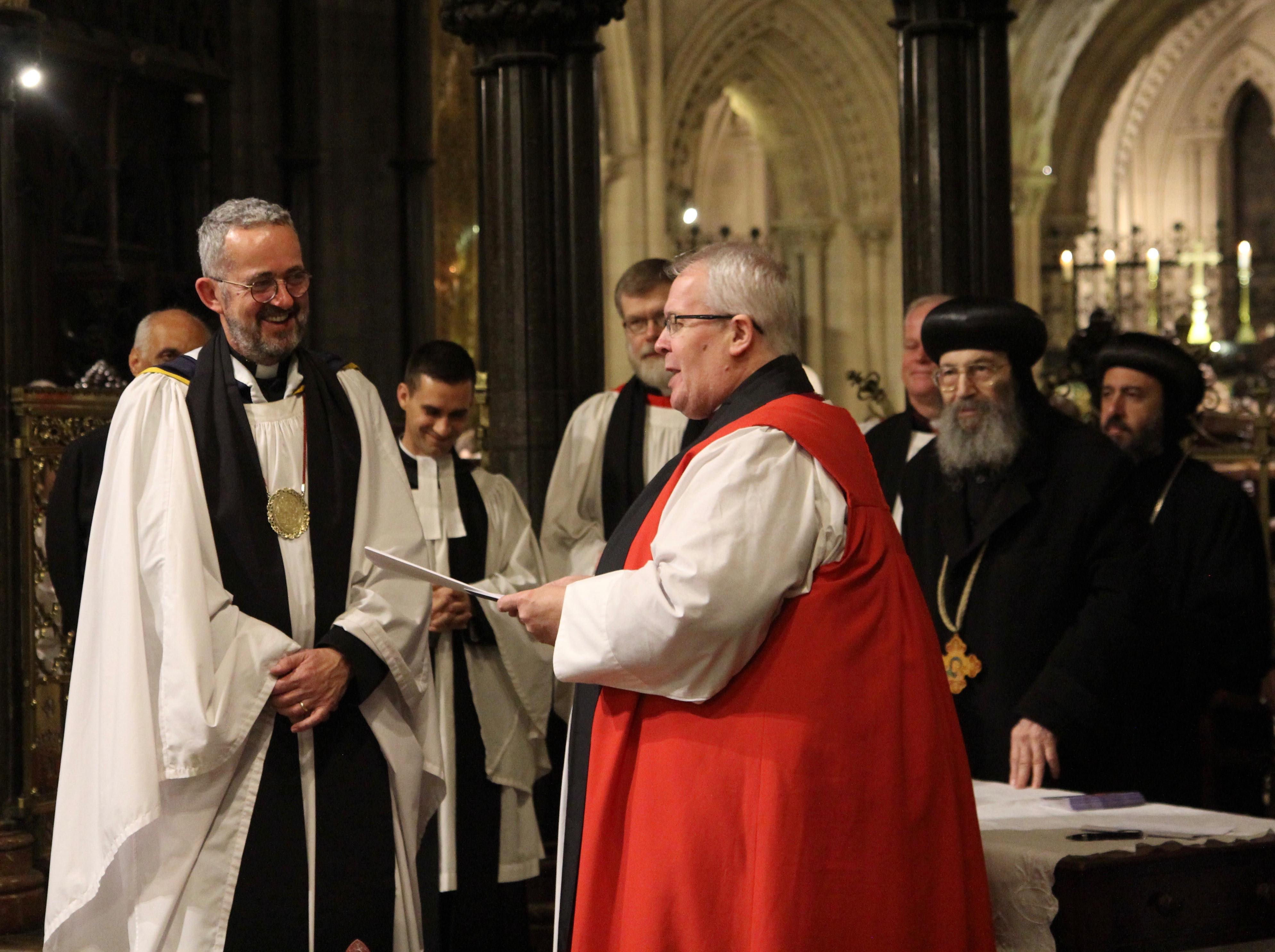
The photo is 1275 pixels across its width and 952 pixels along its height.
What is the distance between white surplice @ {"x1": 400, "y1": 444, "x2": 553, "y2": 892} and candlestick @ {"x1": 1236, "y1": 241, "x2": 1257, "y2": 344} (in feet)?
51.9

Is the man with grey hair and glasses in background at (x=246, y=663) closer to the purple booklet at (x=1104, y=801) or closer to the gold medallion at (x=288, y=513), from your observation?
the gold medallion at (x=288, y=513)

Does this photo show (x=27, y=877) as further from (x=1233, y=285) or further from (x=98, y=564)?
(x=1233, y=285)

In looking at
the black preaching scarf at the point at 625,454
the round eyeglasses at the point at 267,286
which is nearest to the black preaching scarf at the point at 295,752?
the round eyeglasses at the point at 267,286

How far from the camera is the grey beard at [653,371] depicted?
4414 mm

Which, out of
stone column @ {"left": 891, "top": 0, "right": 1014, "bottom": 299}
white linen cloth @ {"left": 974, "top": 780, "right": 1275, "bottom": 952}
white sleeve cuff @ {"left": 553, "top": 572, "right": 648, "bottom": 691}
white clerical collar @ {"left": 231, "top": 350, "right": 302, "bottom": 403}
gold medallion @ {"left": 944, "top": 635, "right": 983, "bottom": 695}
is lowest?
white linen cloth @ {"left": 974, "top": 780, "right": 1275, "bottom": 952}

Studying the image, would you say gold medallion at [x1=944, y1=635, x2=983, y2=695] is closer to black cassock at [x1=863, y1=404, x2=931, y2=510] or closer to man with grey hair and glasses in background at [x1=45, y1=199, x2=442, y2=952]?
black cassock at [x1=863, y1=404, x2=931, y2=510]

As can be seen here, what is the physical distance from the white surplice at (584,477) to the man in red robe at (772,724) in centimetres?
195

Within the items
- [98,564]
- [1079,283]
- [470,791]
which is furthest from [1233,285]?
[98,564]

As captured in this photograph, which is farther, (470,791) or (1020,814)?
(470,791)

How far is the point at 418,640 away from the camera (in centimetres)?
323

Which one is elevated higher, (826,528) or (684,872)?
(826,528)

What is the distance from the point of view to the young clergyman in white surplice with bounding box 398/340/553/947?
13.9 ft

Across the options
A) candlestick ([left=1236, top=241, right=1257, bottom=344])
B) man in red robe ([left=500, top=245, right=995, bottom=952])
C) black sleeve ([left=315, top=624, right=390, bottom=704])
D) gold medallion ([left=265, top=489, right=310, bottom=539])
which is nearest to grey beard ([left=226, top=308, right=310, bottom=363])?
gold medallion ([left=265, top=489, right=310, bottom=539])

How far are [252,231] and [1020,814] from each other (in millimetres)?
1882
